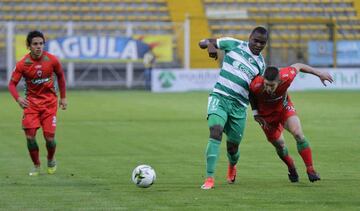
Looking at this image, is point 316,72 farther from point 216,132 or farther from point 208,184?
point 208,184

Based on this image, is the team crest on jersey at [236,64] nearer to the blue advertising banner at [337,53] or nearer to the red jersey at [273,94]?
the red jersey at [273,94]

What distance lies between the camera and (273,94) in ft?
36.7

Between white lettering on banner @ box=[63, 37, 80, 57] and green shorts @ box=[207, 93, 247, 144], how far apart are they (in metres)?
30.3

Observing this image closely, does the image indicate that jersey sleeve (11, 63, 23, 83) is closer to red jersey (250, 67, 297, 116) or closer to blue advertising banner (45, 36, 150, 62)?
red jersey (250, 67, 297, 116)

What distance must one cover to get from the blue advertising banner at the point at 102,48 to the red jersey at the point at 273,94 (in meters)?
30.4

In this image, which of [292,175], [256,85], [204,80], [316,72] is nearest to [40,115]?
[256,85]

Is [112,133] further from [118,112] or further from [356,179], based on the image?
[356,179]

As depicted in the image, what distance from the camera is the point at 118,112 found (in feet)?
87.9

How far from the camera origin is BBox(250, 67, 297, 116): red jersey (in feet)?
36.4

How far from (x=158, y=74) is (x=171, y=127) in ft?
58.7

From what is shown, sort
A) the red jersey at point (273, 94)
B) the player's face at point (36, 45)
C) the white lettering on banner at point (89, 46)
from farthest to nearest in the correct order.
Result: the white lettering on banner at point (89, 46)
the player's face at point (36, 45)
the red jersey at point (273, 94)

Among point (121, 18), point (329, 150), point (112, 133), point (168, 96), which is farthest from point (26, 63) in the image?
point (121, 18)

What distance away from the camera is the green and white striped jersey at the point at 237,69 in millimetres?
11148

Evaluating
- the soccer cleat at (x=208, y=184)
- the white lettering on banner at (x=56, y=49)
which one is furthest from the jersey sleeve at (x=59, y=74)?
the white lettering on banner at (x=56, y=49)
